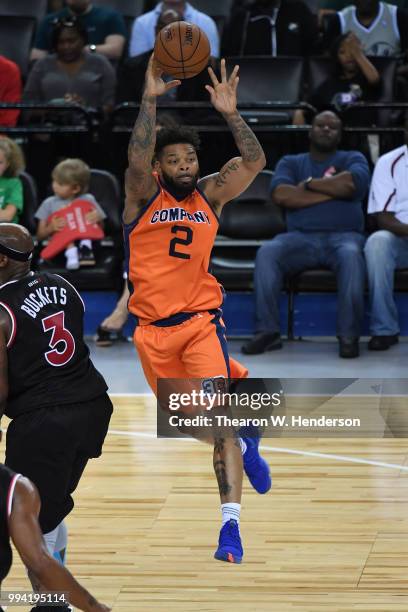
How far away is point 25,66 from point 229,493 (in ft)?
24.6

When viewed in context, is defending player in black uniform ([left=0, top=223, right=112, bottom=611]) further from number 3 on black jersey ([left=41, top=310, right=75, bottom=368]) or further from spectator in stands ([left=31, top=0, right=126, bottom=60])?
spectator in stands ([left=31, top=0, right=126, bottom=60])

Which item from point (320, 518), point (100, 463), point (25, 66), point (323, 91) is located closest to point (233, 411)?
point (320, 518)

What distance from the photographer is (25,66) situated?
11961mm

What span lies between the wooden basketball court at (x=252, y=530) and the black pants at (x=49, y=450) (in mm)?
526

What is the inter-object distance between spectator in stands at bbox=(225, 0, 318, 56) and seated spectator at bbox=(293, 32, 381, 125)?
0.69 meters

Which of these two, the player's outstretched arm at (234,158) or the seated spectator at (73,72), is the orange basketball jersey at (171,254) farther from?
the seated spectator at (73,72)

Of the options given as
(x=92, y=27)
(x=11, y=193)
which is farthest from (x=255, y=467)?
(x=92, y=27)

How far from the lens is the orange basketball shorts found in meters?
5.80

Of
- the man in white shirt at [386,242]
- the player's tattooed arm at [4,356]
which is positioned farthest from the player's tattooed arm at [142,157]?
the man in white shirt at [386,242]

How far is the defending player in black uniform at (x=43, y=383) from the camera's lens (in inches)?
183

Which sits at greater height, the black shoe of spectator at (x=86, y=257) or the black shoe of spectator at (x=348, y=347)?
the black shoe of spectator at (x=86, y=257)

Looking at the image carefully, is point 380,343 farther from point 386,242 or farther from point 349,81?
point 349,81

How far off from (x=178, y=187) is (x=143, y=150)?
25cm

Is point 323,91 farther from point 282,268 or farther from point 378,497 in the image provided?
point 378,497
